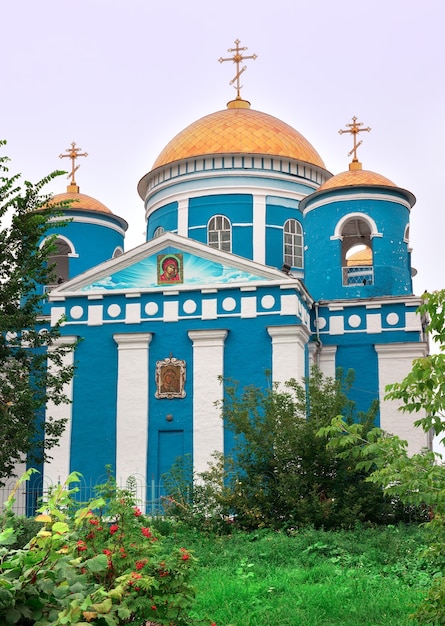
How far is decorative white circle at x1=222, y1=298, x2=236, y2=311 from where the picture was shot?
18.8m

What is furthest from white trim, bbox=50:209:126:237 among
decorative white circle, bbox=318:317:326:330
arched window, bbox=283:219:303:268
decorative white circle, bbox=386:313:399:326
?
decorative white circle, bbox=386:313:399:326

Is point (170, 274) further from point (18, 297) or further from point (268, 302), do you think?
point (18, 297)

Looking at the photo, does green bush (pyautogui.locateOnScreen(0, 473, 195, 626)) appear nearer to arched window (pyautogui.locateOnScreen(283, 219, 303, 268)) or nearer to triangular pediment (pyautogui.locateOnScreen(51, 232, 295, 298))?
triangular pediment (pyautogui.locateOnScreen(51, 232, 295, 298))

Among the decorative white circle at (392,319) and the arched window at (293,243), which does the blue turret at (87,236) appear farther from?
the decorative white circle at (392,319)

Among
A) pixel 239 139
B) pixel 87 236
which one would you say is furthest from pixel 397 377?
pixel 87 236

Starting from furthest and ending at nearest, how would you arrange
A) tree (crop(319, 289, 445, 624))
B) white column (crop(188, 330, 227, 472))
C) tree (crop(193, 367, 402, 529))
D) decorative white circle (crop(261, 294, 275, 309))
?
1. decorative white circle (crop(261, 294, 275, 309))
2. white column (crop(188, 330, 227, 472))
3. tree (crop(193, 367, 402, 529))
4. tree (crop(319, 289, 445, 624))

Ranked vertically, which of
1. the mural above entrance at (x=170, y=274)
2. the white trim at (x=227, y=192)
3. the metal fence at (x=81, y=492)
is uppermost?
the white trim at (x=227, y=192)

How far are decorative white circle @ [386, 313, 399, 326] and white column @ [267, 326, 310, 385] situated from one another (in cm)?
268

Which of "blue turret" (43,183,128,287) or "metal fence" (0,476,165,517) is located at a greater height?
"blue turret" (43,183,128,287)

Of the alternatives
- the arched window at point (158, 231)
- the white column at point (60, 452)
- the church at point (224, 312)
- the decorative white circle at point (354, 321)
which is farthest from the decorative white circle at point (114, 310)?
the arched window at point (158, 231)

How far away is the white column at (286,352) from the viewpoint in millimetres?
18188

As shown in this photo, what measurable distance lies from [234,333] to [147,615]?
1301cm

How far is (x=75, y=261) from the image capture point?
940 inches

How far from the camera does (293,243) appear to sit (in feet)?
77.6
